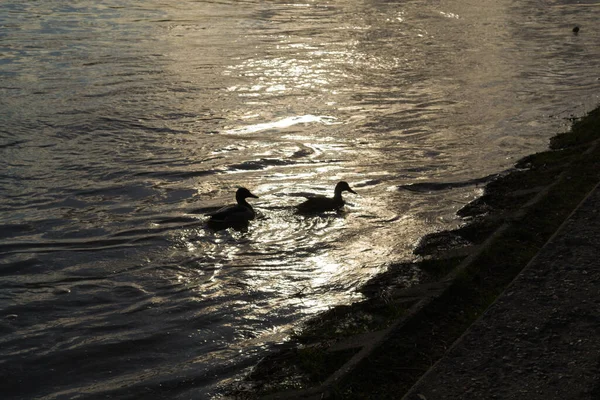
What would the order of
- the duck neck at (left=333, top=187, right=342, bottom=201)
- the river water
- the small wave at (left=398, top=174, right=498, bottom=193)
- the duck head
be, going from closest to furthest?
the river water, the duck neck at (left=333, top=187, right=342, bottom=201), the duck head, the small wave at (left=398, top=174, right=498, bottom=193)

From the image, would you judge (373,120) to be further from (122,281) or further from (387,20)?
(387,20)

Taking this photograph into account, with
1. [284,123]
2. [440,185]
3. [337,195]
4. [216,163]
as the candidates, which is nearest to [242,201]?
[337,195]

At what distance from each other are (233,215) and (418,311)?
491 centimetres

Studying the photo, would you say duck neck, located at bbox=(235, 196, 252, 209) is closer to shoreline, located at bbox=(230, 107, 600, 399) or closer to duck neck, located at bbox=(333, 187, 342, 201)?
duck neck, located at bbox=(333, 187, 342, 201)

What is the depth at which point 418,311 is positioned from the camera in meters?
7.51

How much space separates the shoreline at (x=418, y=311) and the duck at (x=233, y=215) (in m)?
2.48

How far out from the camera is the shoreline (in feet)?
22.2

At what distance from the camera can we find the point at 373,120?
59.8 ft

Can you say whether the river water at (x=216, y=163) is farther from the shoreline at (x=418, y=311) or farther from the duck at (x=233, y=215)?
the shoreline at (x=418, y=311)

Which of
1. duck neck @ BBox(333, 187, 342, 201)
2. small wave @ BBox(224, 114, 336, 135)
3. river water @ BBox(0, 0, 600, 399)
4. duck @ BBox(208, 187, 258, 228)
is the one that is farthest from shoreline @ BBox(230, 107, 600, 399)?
small wave @ BBox(224, 114, 336, 135)

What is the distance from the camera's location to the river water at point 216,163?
8.78m

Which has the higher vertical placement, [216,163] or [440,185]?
[216,163]

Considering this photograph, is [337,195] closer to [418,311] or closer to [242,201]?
[242,201]

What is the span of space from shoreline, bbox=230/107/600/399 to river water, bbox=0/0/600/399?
15.5 inches
